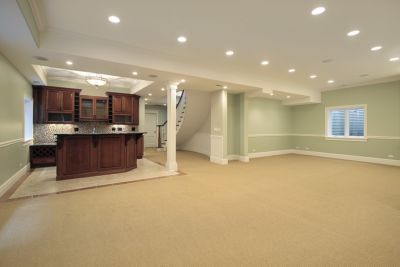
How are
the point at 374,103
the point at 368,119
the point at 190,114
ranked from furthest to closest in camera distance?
the point at 190,114 < the point at 368,119 < the point at 374,103

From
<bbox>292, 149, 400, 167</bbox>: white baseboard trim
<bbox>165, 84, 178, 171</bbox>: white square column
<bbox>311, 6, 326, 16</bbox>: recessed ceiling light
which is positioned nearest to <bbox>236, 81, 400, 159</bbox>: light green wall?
<bbox>292, 149, 400, 167</bbox>: white baseboard trim

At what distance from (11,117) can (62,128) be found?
2.88 metres

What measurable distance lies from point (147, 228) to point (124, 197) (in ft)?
4.18

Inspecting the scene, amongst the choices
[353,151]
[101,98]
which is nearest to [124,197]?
[101,98]

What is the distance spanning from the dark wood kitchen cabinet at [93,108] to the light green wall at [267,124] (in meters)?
5.85

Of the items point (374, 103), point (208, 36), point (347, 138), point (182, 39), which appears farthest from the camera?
point (347, 138)

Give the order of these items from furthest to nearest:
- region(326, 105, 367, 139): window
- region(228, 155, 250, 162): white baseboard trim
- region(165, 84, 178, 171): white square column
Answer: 1. region(326, 105, 367, 139): window
2. region(228, 155, 250, 162): white baseboard trim
3. region(165, 84, 178, 171): white square column

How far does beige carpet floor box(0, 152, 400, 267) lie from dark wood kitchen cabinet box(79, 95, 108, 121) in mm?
4224

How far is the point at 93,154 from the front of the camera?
4.91 meters

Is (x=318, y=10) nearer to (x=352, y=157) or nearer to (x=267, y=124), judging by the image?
(x=267, y=124)

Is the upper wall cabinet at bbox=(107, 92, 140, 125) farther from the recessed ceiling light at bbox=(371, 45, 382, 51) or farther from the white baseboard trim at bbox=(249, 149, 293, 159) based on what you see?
the recessed ceiling light at bbox=(371, 45, 382, 51)

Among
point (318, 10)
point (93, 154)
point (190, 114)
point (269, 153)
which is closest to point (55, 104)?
point (93, 154)

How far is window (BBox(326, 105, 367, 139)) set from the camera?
7.48 metres

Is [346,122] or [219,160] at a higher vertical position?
[346,122]
